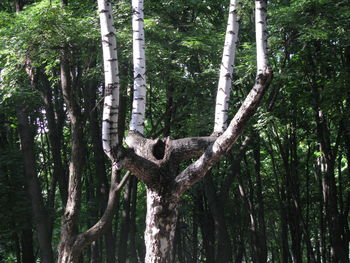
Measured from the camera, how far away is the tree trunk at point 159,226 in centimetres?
517

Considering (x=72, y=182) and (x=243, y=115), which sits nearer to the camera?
(x=243, y=115)

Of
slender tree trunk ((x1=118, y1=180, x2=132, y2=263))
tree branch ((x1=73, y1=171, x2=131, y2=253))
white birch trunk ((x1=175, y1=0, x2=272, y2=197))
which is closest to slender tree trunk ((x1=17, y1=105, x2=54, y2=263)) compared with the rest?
slender tree trunk ((x1=118, y1=180, x2=132, y2=263))

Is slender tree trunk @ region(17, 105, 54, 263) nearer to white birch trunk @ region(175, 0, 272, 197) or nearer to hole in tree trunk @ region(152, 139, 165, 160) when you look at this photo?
hole in tree trunk @ region(152, 139, 165, 160)

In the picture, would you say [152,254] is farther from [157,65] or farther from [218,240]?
[218,240]

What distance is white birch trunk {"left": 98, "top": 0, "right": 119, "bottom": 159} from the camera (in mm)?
5055

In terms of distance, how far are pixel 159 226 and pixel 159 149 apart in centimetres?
93

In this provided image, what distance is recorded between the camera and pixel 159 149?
5.54 metres

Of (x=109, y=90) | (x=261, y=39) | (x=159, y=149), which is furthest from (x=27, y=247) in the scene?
(x=261, y=39)

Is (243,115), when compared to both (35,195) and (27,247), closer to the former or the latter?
(35,195)

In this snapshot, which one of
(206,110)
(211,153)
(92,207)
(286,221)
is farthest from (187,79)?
(286,221)

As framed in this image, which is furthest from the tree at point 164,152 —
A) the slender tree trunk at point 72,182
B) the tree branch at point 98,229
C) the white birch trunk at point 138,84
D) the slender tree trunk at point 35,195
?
the slender tree trunk at point 35,195

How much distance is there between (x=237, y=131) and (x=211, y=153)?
0.40 m

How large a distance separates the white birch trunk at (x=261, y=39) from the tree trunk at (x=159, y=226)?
1.78 meters

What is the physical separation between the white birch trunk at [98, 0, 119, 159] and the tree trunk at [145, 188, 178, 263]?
750 millimetres
